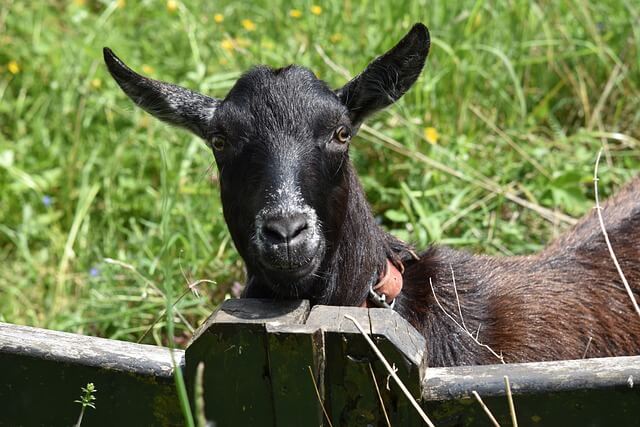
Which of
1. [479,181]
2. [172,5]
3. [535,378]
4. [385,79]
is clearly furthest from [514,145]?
[535,378]

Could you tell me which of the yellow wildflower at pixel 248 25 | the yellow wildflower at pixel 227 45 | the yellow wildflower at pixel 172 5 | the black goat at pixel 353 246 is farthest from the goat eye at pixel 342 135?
the yellow wildflower at pixel 172 5

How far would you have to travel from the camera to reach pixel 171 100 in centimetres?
399

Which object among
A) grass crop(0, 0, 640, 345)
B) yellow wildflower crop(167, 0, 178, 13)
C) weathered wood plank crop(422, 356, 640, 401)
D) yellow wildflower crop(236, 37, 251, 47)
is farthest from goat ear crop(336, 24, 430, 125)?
yellow wildflower crop(167, 0, 178, 13)

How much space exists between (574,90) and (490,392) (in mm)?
4468

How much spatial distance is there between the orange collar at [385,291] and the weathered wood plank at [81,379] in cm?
131

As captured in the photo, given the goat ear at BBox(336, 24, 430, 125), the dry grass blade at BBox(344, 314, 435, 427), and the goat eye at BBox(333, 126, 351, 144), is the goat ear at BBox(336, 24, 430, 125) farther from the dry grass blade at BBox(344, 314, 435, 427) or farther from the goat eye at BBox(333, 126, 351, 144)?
the dry grass blade at BBox(344, 314, 435, 427)

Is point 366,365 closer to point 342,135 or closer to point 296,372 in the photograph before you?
point 296,372

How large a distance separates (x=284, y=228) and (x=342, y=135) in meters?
0.61

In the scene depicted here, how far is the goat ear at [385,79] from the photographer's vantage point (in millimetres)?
3650

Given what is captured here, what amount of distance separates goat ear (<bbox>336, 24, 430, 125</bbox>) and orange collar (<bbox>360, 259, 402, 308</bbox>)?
65 centimetres

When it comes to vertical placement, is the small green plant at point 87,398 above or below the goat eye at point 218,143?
below

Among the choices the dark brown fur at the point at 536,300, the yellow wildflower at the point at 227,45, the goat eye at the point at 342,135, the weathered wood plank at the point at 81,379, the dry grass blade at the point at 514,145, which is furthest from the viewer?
the yellow wildflower at the point at 227,45

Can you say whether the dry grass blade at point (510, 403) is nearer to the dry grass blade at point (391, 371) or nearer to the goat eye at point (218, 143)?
the dry grass blade at point (391, 371)

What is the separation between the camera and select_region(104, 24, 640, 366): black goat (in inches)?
132
